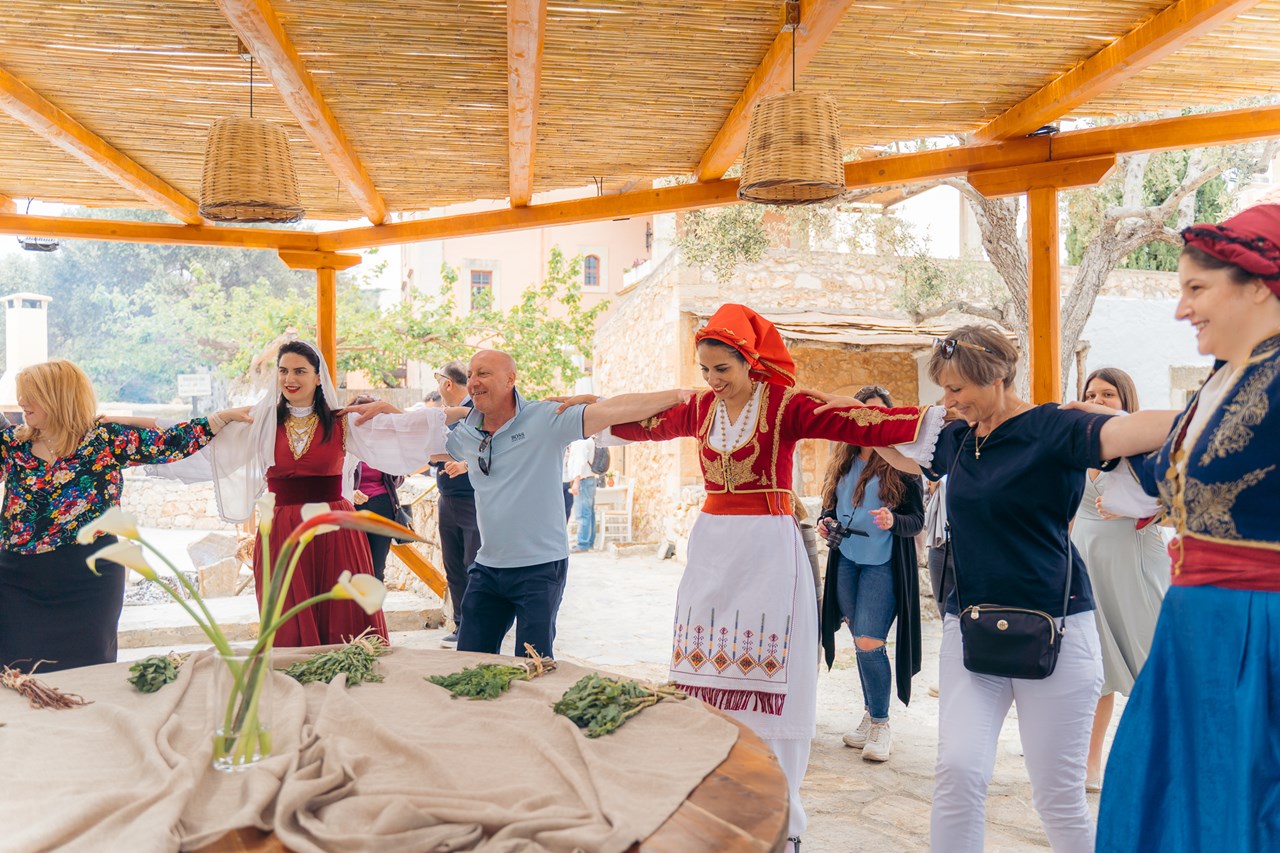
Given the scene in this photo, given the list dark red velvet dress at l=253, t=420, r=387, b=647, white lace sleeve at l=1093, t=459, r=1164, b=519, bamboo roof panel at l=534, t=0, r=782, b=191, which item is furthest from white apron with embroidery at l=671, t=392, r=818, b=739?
bamboo roof panel at l=534, t=0, r=782, b=191

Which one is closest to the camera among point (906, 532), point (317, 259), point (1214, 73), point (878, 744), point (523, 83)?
point (523, 83)

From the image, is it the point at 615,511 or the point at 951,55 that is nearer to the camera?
the point at 951,55

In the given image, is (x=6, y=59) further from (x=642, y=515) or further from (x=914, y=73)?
(x=642, y=515)

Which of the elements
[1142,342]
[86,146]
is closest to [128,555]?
[86,146]

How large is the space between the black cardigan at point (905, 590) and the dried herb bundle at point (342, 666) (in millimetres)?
2824

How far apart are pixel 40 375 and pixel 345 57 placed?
5.96ft

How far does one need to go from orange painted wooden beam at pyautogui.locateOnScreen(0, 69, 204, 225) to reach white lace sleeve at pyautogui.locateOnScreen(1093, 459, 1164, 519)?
473cm

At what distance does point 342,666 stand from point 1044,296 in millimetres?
3924

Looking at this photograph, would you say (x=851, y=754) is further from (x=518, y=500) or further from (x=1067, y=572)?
(x=1067, y=572)

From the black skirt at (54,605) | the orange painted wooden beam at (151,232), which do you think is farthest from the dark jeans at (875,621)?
the orange painted wooden beam at (151,232)

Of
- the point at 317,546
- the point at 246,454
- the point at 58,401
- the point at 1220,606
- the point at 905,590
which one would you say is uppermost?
the point at 58,401

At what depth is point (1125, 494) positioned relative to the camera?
2.63m

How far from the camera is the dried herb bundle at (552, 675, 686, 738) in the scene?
6.98 feet

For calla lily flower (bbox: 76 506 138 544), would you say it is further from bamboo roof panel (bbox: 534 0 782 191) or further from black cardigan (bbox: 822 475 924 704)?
black cardigan (bbox: 822 475 924 704)
